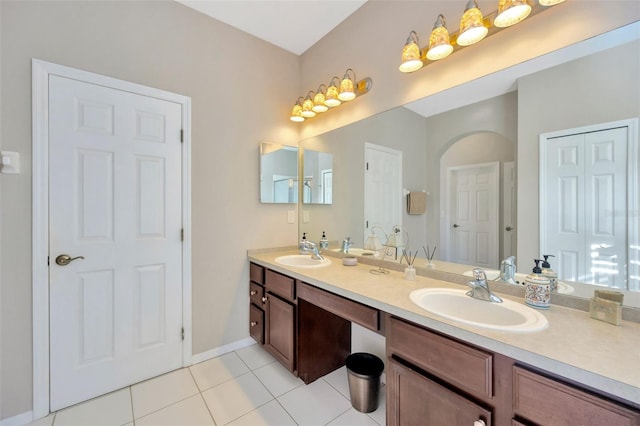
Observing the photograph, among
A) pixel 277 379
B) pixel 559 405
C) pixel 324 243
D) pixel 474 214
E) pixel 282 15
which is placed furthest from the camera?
pixel 324 243

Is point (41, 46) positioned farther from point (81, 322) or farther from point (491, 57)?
point (491, 57)

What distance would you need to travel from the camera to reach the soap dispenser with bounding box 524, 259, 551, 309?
110 centimetres

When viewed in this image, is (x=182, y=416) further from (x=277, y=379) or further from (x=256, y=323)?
(x=256, y=323)

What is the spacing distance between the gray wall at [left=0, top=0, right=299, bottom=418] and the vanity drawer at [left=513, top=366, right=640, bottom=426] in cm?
200

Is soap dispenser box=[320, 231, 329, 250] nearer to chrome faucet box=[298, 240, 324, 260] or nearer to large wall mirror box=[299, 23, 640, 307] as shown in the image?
chrome faucet box=[298, 240, 324, 260]

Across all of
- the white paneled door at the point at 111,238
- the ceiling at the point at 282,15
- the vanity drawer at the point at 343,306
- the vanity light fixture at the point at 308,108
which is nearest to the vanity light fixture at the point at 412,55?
the ceiling at the point at 282,15

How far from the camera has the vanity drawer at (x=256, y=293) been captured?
2.16 m

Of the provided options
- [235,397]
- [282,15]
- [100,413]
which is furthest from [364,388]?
[282,15]

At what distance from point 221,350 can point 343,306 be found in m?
1.39

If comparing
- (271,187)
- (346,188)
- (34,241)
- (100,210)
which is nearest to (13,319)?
(34,241)

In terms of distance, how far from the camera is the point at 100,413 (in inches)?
60.7

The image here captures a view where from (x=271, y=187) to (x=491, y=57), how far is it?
1836 mm

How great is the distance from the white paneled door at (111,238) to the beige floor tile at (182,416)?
408 millimetres

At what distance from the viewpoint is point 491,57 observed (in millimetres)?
1336
